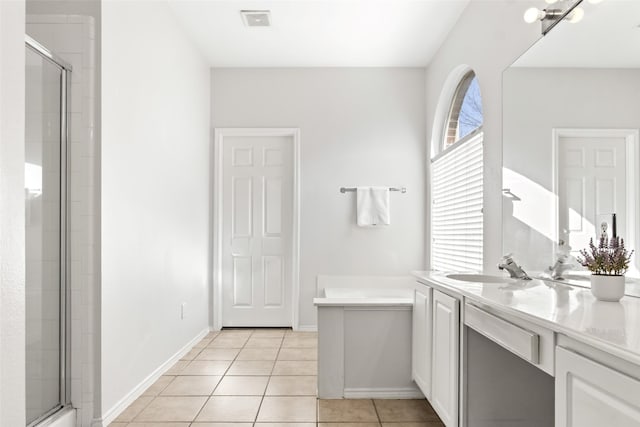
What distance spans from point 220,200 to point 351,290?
5.08 ft

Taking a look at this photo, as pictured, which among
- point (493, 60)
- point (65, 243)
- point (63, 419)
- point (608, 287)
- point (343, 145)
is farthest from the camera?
point (343, 145)

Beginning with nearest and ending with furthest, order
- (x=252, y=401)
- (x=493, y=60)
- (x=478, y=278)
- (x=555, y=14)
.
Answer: (x=555, y=14) → (x=478, y=278) → (x=252, y=401) → (x=493, y=60)

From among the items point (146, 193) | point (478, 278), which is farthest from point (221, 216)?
point (478, 278)

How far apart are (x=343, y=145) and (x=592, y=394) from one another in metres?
3.69

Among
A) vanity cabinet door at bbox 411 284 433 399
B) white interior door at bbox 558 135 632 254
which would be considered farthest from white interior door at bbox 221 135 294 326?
white interior door at bbox 558 135 632 254

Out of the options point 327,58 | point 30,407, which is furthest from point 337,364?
point 327,58

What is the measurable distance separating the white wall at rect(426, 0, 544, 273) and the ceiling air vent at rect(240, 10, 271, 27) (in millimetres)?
1447

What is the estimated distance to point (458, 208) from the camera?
3.54m

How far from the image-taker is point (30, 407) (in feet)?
6.63

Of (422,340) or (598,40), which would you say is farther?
(422,340)

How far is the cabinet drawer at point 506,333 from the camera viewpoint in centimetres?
126

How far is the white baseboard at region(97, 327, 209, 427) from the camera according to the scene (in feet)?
7.53

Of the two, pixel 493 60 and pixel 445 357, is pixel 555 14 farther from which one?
pixel 445 357

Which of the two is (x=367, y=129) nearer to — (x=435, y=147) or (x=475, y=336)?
(x=435, y=147)
